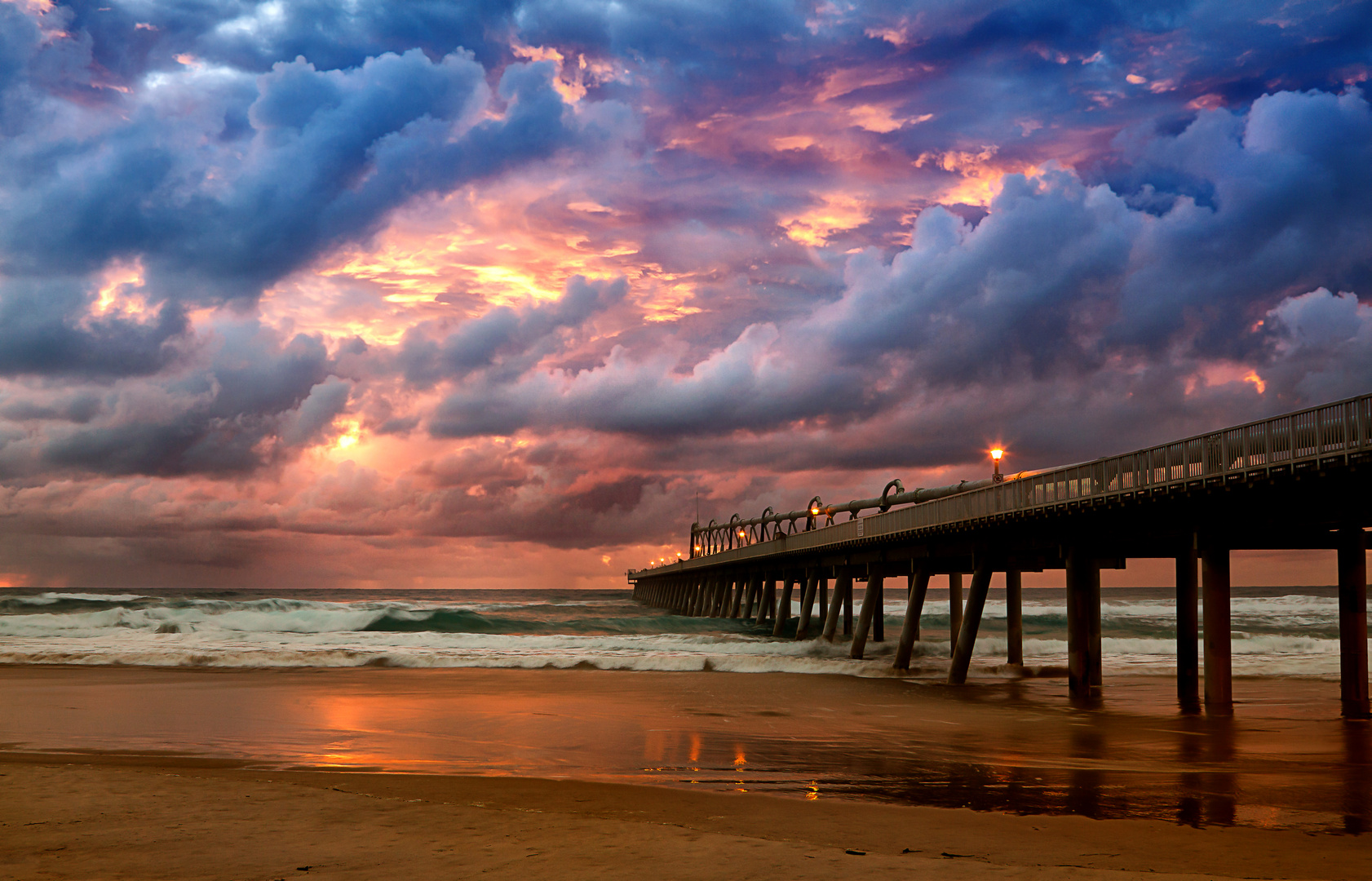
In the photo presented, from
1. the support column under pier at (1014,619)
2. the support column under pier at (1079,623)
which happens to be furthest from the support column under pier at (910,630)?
the support column under pier at (1079,623)

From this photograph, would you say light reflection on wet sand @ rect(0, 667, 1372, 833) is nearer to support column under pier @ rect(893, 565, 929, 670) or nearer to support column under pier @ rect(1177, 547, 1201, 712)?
support column under pier @ rect(1177, 547, 1201, 712)

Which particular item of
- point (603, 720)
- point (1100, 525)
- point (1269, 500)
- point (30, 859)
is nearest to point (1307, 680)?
point (1100, 525)

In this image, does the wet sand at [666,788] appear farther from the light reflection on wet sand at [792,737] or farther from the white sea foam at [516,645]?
the white sea foam at [516,645]

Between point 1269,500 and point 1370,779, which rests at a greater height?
point 1269,500

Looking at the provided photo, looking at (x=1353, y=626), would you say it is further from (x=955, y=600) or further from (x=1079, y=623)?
(x=955, y=600)

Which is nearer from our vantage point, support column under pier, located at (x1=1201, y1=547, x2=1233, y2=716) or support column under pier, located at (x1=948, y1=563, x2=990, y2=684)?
support column under pier, located at (x1=1201, y1=547, x2=1233, y2=716)

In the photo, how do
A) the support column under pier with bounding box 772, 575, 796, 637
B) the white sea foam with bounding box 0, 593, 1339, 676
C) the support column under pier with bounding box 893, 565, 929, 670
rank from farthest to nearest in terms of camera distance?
the support column under pier with bounding box 772, 575, 796, 637, the white sea foam with bounding box 0, 593, 1339, 676, the support column under pier with bounding box 893, 565, 929, 670

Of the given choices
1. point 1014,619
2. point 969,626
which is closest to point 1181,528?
point 969,626

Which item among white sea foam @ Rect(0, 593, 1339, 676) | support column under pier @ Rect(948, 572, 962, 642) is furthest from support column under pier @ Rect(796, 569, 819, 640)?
support column under pier @ Rect(948, 572, 962, 642)

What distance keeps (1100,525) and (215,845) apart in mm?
21148

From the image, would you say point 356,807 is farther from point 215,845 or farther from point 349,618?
point 349,618

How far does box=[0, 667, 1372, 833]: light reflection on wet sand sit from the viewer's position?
1153cm

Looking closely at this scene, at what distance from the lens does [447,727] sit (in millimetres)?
17359

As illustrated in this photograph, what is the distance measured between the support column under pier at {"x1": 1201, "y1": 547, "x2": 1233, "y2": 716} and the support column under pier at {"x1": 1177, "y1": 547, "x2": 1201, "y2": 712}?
0.72 meters
